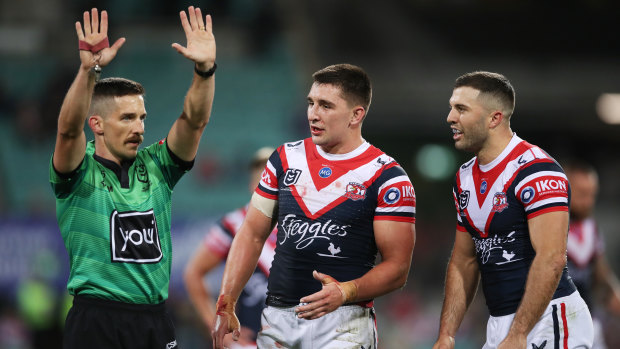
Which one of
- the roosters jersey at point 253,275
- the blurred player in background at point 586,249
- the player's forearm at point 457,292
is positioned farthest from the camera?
the blurred player in background at point 586,249

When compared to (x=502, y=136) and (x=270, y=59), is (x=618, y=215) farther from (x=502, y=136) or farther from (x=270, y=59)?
(x=502, y=136)

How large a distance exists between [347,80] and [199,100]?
0.89m

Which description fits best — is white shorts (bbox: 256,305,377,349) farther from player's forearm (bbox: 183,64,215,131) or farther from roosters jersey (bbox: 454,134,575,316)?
player's forearm (bbox: 183,64,215,131)

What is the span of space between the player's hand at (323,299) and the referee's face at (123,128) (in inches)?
56.0

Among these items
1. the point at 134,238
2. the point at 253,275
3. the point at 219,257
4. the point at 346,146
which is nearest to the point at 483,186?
the point at 346,146

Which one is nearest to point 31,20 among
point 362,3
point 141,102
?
point 362,3

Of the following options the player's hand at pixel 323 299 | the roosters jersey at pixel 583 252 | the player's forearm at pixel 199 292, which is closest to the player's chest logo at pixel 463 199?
the player's hand at pixel 323 299

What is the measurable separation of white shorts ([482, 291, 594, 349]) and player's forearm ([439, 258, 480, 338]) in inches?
9.7

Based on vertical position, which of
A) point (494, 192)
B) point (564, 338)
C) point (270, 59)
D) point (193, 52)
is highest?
Result: point (270, 59)

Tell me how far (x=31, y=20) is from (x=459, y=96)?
16818 mm

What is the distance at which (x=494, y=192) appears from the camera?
15.5 ft

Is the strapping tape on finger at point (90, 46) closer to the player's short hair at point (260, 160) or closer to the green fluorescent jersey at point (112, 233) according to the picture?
the green fluorescent jersey at point (112, 233)

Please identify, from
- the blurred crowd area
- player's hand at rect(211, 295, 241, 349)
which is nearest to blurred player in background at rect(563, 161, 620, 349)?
player's hand at rect(211, 295, 241, 349)

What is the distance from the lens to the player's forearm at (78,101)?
14.6ft
